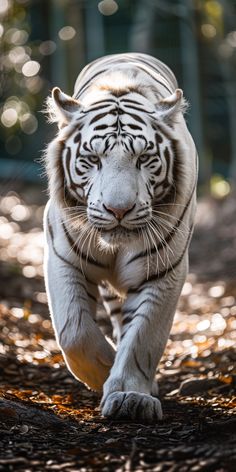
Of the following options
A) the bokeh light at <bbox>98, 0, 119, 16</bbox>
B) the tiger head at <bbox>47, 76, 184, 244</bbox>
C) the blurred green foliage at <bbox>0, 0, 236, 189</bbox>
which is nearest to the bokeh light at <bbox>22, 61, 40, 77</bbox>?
the blurred green foliage at <bbox>0, 0, 236, 189</bbox>

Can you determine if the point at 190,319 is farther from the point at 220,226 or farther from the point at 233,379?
the point at 220,226

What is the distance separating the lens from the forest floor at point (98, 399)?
3467mm

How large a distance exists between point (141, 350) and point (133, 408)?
0.40 meters

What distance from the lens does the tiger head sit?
443cm

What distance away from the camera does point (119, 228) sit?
4500 millimetres

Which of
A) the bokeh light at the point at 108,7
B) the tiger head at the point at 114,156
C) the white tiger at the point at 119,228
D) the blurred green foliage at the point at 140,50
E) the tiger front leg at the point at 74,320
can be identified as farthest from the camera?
the bokeh light at the point at 108,7

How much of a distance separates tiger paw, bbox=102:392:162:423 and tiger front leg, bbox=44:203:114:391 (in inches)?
17.5

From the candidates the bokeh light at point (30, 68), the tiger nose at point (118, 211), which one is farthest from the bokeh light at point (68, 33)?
the tiger nose at point (118, 211)

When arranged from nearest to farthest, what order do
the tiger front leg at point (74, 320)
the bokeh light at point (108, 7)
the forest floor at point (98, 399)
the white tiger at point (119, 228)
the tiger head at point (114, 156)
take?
the forest floor at point (98, 399) → the tiger head at point (114, 156) → the white tiger at point (119, 228) → the tiger front leg at point (74, 320) → the bokeh light at point (108, 7)

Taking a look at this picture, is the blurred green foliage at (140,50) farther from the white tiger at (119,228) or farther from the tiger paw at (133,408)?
the tiger paw at (133,408)

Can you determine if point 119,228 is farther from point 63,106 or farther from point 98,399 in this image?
point 98,399

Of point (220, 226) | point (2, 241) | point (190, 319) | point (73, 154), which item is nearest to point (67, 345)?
point (73, 154)

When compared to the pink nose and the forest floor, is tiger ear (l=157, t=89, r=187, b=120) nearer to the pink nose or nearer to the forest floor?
the pink nose

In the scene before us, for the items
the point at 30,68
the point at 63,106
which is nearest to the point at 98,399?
the point at 63,106
